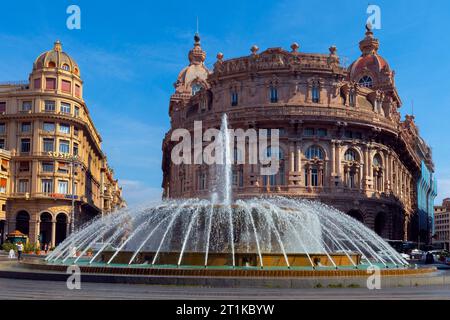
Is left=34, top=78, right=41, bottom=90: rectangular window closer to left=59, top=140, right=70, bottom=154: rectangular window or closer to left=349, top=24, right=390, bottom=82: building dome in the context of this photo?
left=59, top=140, right=70, bottom=154: rectangular window

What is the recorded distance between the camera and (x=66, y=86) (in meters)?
71.9

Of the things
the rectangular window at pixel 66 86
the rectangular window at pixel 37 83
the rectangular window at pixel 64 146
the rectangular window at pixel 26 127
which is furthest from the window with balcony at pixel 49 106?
the rectangular window at pixel 64 146

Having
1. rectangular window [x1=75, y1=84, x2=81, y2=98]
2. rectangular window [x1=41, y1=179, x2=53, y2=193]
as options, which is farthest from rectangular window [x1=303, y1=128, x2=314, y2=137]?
rectangular window [x1=41, y1=179, x2=53, y2=193]

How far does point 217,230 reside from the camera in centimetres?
2442

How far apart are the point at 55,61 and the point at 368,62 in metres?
42.3

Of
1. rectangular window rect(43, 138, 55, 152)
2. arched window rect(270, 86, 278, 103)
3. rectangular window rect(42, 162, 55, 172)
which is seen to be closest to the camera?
arched window rect(270, 86, 278, 103)

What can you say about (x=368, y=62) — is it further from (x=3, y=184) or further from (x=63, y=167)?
(x=3, y=184)

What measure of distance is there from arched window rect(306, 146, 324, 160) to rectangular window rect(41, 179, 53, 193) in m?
28.4

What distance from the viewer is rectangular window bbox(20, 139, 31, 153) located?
229 ft

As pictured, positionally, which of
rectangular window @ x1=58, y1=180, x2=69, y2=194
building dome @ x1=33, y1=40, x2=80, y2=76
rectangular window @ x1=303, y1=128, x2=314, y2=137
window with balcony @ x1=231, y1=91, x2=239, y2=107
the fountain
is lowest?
the fountain

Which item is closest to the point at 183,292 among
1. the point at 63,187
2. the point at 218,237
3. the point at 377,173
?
the point at 218,237
